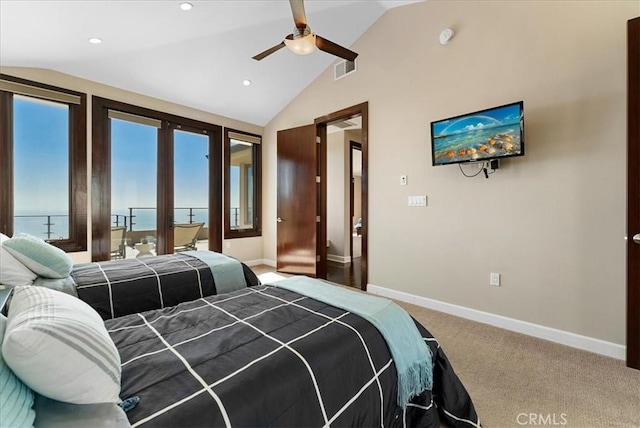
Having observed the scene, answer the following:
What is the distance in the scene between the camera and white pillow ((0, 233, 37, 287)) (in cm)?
154

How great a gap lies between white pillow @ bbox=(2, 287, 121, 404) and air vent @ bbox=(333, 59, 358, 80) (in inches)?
157

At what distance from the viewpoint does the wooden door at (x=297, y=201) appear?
438 cm

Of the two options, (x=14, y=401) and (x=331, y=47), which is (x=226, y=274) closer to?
(x=14, y=401)

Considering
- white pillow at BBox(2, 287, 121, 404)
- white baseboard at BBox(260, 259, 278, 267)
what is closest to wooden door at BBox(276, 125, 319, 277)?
white baseboard at BBox(260, 259, 278, 267)

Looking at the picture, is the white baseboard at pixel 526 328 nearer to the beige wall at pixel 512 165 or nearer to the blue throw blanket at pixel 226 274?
the beige wall at pixel 512 165

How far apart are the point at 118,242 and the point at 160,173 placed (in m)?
1.13

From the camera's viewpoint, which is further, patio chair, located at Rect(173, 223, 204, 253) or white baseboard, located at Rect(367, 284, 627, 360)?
patio chair, located at Rect(173, 223, 204, 253)

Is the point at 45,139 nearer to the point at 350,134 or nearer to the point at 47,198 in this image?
the point at 47,198

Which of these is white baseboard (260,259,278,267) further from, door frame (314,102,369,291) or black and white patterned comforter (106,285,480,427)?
black and white patterned comforter (106,285,480,427)

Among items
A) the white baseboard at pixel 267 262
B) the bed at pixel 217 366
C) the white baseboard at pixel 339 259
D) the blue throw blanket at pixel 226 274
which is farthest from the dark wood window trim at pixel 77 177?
the white baseboard at pixel 339 259

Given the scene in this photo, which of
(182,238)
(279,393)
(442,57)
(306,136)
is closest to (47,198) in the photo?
(182,238)

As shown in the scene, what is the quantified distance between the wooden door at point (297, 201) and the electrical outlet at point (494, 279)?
2.37 m

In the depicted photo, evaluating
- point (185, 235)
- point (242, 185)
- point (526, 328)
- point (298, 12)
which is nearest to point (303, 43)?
point (298, 12)

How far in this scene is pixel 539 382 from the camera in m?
1.81
